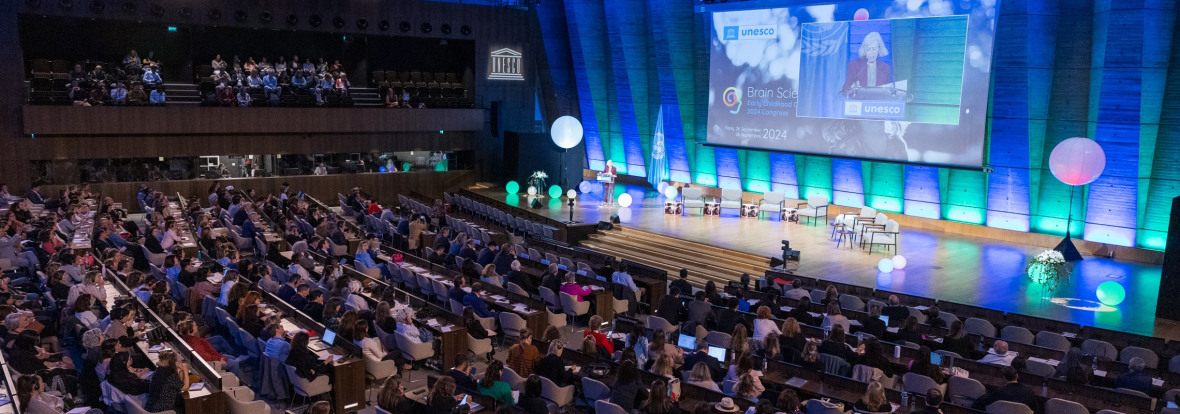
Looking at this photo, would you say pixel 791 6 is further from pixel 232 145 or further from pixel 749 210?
pixel 232 145

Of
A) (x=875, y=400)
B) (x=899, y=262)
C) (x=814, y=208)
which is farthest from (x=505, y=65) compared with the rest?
(x=875, y=400)

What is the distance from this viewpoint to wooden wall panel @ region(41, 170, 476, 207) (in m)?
23.7

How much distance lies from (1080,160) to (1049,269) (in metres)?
1.81

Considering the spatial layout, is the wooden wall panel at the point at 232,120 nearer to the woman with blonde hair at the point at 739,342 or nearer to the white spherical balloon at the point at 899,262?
the white spherical balloon at the point at 899,262

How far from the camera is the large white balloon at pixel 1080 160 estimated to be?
14586 millimetres

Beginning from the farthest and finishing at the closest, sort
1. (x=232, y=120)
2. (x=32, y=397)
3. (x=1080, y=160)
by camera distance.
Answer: (x=232, y=120), (x=1080, y=160), (x=32, y=397)

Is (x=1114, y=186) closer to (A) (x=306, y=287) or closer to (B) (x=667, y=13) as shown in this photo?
(B) (x=667, y=13)

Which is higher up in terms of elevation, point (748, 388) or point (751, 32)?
point (751, 32)

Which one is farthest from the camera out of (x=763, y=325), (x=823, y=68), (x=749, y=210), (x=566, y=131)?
(x=749, y=210)

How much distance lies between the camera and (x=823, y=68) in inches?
824

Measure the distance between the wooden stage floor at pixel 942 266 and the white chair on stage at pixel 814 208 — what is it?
67 centimetres

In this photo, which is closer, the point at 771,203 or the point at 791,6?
the point at 791,6

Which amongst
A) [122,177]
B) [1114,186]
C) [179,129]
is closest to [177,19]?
[179,129]

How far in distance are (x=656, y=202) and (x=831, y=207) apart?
4.59 metres
